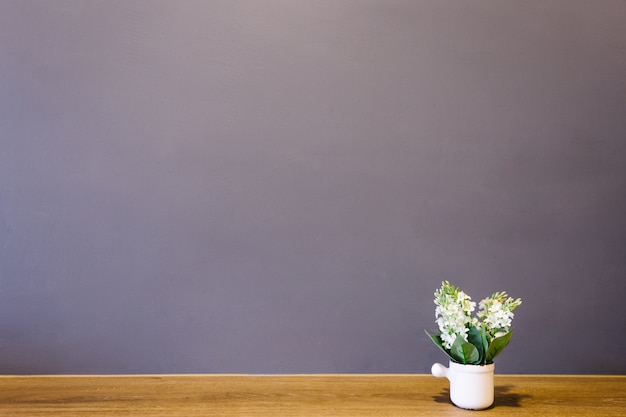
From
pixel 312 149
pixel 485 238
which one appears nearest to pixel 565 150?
pixel 485 238

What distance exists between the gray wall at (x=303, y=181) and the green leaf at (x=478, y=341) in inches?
11.2

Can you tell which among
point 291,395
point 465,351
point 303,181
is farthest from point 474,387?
point 303,181

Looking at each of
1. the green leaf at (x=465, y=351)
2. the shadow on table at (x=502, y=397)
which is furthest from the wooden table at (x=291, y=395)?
the green leaf at (x=465, y=351)

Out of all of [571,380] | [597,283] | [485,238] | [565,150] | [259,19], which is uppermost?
[259,19]

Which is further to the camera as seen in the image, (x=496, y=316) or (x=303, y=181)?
(x=303, y=181)

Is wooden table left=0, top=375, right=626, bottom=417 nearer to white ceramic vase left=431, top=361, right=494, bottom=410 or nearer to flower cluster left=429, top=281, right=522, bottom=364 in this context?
white ceramic vase left=431, top=361, right=494, bottom=410

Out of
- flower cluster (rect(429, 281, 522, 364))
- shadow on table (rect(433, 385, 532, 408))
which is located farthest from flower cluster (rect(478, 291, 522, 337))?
shadow on table (rect(433, 385, 532, 408))

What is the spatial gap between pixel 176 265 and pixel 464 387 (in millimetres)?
921

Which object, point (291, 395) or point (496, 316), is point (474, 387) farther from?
point (291, 395)

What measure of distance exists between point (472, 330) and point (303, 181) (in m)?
0.68

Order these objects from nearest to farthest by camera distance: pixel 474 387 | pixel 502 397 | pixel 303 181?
pixel 474 387 → pixel 502 397 → pixel 303 181

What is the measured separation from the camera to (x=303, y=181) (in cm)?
182

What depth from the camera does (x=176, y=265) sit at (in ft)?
5.89

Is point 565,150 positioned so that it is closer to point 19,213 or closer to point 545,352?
point 545,352
